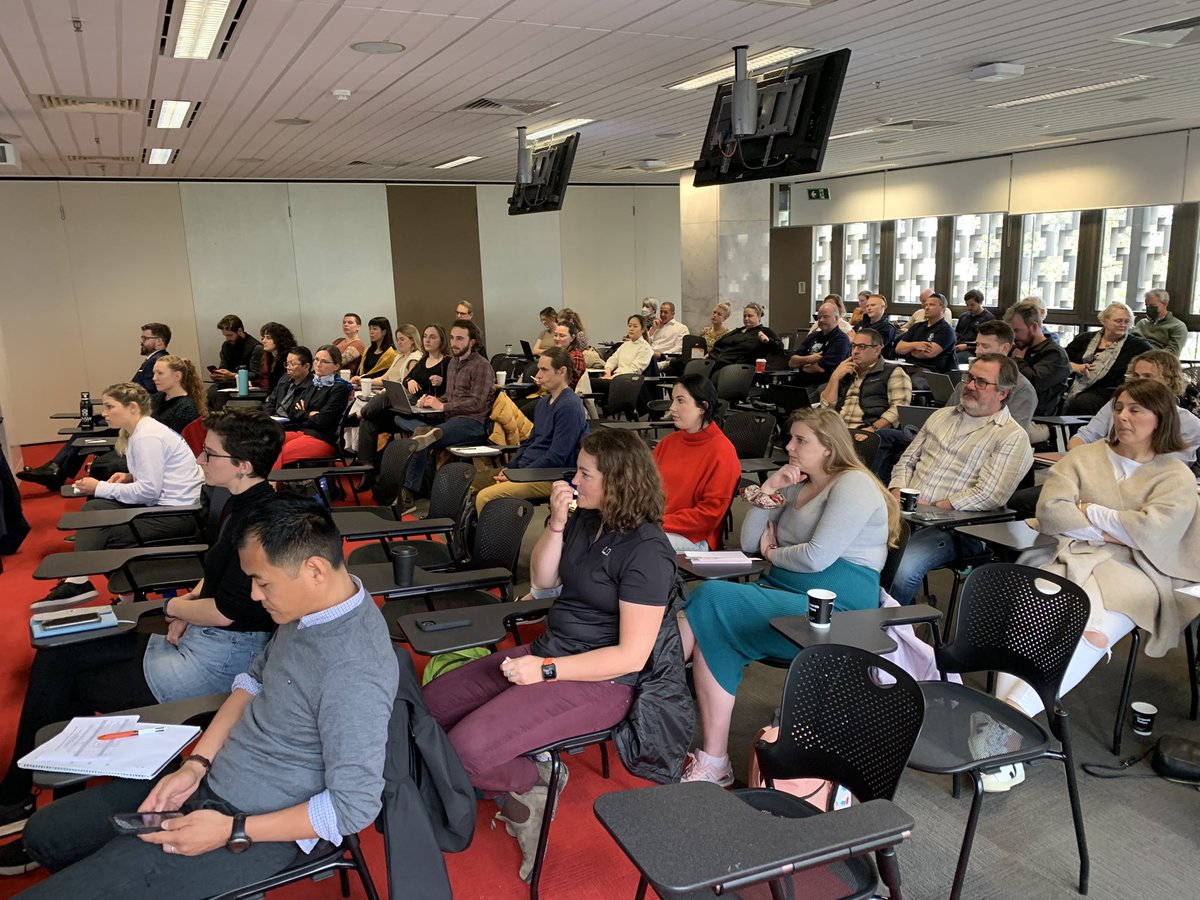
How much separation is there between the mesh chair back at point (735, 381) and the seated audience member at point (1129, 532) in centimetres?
501

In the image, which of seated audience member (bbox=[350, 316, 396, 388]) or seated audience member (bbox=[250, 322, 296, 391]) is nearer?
seated audience member (bbox=[250, 322, 296, 391])

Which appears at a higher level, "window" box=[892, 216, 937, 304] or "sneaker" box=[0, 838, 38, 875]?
"window" box=[892, 216, 937, 304]

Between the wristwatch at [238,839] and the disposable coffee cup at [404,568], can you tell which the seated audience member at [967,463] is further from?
the wristwatch at [238,839]

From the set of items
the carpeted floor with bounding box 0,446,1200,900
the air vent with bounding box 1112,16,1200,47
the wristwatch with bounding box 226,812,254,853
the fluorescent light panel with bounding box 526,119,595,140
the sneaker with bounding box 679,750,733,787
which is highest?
the fluorescent light panel with bounding box 526,119,595,140

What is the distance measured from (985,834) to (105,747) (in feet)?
8.47

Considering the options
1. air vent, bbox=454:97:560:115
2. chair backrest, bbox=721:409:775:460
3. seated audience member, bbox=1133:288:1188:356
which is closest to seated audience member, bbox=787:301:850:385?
chair backrest, bbox=721:409:775:460

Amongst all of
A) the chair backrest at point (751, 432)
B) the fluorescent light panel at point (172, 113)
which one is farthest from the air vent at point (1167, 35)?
the fluorescent light panel at point (172, 113)

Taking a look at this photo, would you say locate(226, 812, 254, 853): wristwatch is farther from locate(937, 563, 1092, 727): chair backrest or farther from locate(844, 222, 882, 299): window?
locate(844, 222, 882, 299): window

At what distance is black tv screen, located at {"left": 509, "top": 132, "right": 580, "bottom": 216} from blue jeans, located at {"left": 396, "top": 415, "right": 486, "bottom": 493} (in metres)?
2.55

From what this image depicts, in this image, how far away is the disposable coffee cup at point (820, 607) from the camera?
106 inches

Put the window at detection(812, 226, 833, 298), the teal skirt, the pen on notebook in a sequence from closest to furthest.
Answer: the pen on notebook, the teal skirt, the window at detection(812, 226, 833, 298)

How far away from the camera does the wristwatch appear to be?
6.35ft

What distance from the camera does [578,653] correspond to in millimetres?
2729

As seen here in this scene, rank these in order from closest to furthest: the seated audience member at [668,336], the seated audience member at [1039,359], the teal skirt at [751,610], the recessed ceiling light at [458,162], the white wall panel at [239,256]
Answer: the teal skirt at [751,610]
the seated audience member at [1039,359]
the recessed ceiling light at [458,162]
the seated audience member at [668,336]
the white wall panel at [239,256]
